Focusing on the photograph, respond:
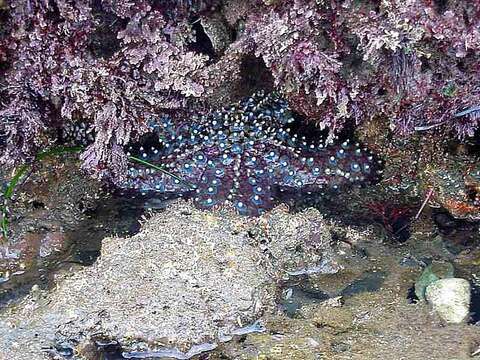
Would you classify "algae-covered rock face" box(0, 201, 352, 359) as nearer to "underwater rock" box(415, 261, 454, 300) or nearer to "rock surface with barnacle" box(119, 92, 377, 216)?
"rock surface with barnacle" box(119, 92, 377, 216)

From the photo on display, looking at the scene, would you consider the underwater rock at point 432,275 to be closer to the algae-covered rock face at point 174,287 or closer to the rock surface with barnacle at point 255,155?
the algae-covered rock face at point 174,287

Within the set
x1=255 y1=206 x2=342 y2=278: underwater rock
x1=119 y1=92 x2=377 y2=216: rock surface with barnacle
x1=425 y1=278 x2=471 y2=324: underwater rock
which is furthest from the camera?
x1=119 y1=92 x2=377 y2=216: rock surface with barnacle

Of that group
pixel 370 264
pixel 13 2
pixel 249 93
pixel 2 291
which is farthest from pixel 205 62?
pixel 2 291

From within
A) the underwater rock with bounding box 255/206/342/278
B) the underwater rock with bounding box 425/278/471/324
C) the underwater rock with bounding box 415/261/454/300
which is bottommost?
the underwater rock with bounding box 425/278/471/324

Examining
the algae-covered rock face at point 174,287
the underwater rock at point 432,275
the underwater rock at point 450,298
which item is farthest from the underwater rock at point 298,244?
the underwater rock at point 450,298

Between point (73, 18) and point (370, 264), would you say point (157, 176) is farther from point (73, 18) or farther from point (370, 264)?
point (370, 264)

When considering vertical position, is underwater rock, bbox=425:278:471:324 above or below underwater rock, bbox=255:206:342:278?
below

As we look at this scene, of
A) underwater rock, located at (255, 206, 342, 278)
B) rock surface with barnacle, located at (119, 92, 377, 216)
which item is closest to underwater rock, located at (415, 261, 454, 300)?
underwater rock, located at (255, 206, 342, 278)
